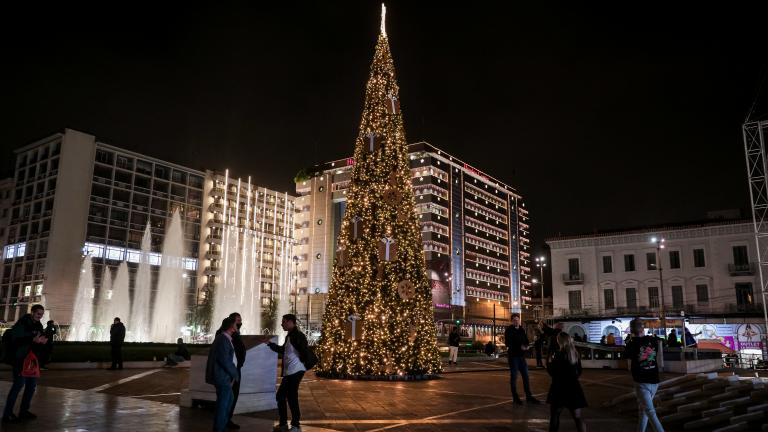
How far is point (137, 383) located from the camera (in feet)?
50.1

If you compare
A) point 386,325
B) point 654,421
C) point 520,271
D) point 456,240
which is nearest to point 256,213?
point 456,240

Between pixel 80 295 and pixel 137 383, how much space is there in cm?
6505

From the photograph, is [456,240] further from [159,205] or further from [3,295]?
[3,295]

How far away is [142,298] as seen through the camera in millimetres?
74250

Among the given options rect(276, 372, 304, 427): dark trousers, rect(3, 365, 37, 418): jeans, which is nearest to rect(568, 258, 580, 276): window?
rect(276, 372, 304, 427): dark trousers

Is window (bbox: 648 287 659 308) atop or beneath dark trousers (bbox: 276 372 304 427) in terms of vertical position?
atop

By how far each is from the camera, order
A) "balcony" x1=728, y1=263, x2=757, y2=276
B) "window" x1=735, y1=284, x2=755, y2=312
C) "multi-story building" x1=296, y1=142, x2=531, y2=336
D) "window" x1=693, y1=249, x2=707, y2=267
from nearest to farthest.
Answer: "window" x1=735, y1=284, x2=755, y2=312 < "balcony" x1=728, y1=263, x2=757, y2=276 < "window" x1=693, y1=249, x2=707, y2=267 < "multi-story building" x1=296, y1=142, x2=531, y2=336

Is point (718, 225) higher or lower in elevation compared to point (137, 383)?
higher

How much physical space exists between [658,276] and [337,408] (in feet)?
146

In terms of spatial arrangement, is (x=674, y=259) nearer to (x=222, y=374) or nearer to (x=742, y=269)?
(x=742, y=269)

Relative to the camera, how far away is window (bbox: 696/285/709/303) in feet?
154

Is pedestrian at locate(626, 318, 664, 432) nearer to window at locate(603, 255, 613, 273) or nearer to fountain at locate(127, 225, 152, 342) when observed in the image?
window at locate(603, 255, 613, 273)

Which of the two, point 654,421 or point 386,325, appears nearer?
point 654,421

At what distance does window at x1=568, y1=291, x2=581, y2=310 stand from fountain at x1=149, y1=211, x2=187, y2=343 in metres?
37.5
